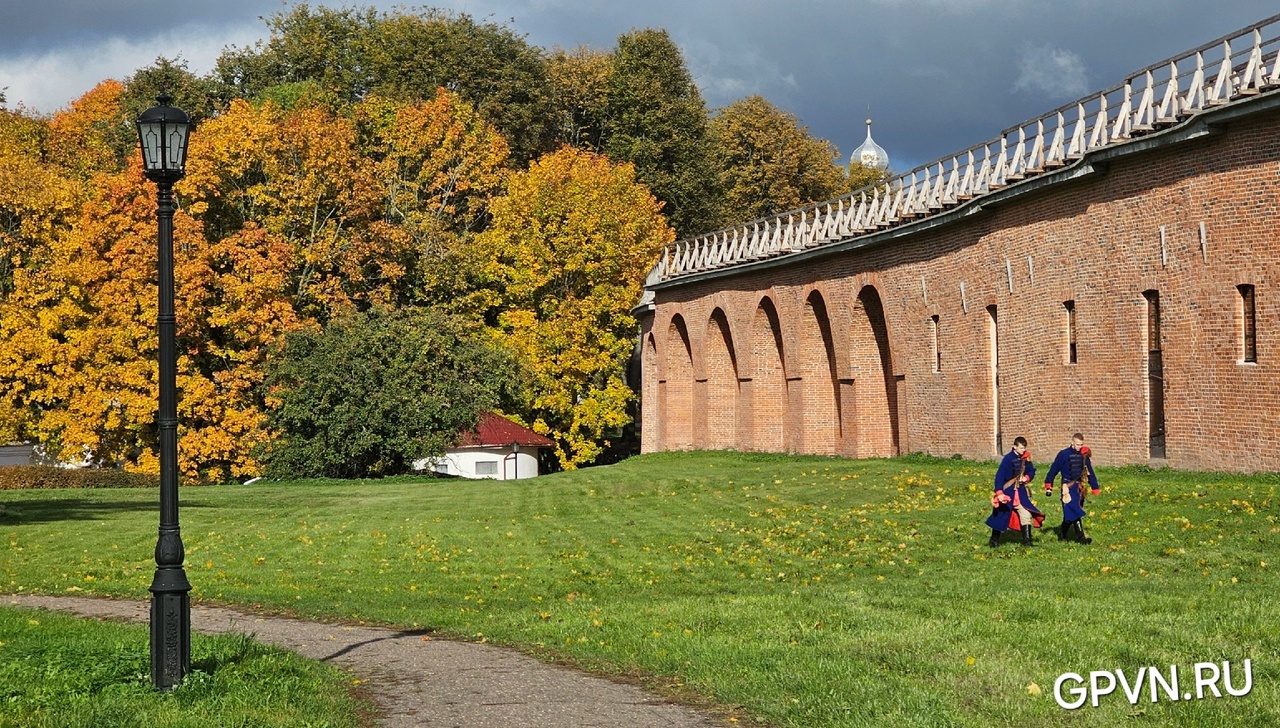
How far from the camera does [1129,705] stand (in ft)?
28.6

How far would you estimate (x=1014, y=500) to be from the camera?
59.1ft

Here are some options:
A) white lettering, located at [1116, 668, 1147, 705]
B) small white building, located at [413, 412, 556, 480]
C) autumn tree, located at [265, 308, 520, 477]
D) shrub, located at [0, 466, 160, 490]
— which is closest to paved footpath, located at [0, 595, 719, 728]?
white lettering, located at [1116, 668, 1147, 705]

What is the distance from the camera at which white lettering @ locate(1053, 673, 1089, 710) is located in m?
8.74

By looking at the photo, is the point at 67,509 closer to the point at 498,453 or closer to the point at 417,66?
the point at 498,453

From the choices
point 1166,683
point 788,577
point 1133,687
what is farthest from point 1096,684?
point 788,577

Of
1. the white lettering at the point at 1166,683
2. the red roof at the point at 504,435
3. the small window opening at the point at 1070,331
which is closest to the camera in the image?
the white lettering at the point at 1166,683

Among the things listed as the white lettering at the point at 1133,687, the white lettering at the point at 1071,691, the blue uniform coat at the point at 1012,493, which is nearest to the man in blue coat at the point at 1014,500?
the blue uniform coat at the point at 1012,493

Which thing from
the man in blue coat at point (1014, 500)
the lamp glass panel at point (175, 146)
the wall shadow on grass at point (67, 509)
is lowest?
the wall shadow on grass at point (67, 509)

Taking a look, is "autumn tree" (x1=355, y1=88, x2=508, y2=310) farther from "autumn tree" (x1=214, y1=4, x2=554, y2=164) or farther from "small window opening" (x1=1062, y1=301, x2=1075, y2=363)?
"small window opening" (x1=1062, y1=301, x2=1075, y2=363)

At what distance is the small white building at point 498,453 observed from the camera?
51.2 metres

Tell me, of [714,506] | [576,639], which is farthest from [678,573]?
[714,506]

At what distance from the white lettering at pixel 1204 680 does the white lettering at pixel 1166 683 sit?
5.1 inches

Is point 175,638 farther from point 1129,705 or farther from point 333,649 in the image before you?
point 1129,705

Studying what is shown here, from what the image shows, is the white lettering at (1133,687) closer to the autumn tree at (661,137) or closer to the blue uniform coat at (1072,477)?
the blue uniform coat at (1072,477)
